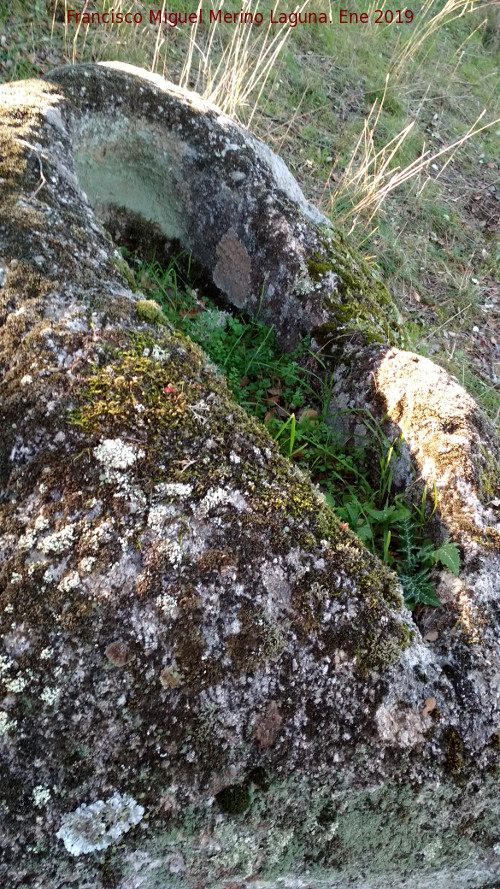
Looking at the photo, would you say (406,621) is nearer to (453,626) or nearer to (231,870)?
(453,626)

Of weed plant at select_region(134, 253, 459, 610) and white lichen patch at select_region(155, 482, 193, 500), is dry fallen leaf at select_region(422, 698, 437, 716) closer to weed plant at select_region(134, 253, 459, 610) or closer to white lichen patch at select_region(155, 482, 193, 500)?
weed plant at select_region(134, 253, 459, 610)

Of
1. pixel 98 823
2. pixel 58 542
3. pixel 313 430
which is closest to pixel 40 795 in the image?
pixel 98 823

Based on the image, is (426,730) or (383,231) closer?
(426,730)

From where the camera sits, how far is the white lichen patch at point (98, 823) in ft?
4.41

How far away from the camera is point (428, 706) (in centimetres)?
163

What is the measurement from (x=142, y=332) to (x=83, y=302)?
0.73 ft

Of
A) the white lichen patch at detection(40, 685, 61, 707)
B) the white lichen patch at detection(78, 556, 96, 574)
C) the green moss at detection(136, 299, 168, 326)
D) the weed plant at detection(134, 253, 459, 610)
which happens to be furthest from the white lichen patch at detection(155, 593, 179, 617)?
the green moss at detection(136, 299, 168, 326)

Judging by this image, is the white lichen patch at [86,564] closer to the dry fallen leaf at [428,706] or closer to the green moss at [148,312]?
the green moss at [148,312]

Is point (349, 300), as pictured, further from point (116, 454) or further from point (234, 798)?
point (234, 798)

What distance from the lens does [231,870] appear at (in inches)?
61.9

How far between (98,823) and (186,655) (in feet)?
1.43

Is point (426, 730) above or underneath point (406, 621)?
underneath

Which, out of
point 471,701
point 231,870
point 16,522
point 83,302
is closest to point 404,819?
point 471,701

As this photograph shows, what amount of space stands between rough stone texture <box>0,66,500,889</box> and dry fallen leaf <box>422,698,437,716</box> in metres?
0.02
